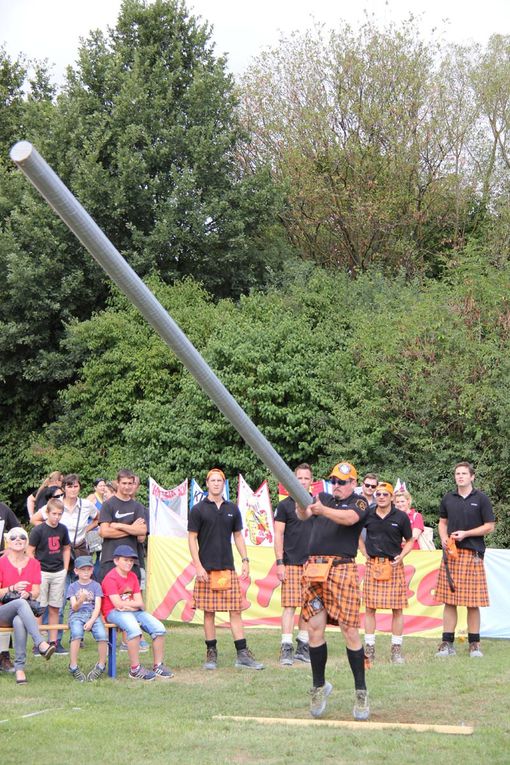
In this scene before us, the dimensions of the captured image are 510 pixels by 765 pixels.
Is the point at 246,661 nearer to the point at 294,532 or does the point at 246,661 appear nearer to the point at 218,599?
the point at 218,599

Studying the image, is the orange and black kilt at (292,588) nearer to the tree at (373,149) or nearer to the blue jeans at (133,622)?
the blue jeans at (133,622)

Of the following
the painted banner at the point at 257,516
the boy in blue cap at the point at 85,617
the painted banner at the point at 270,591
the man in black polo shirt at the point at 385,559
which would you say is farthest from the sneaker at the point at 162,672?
the painted banner at the point at 257,516

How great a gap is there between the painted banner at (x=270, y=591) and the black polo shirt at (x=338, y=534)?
4.17 m

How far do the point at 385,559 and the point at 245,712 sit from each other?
2743 millimetres

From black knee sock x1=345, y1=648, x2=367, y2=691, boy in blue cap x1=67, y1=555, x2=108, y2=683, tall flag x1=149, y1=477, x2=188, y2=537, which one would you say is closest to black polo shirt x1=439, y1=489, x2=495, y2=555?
black knee sock x1=345, y1=648, x2=367, y2=691

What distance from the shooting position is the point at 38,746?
539 centimetres

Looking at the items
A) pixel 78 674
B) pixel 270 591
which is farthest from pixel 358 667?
pixel 270 591

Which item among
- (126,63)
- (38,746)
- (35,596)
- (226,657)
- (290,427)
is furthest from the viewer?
(126,63)

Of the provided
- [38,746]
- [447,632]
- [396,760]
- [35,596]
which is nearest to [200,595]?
[35,596]

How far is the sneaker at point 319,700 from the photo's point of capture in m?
6.12

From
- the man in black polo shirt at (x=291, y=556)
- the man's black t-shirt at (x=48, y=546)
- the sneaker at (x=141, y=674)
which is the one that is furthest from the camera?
the man's black t-shirt at (x=48, y=546)

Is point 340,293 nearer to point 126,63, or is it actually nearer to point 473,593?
point 126,63

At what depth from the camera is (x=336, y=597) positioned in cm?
630

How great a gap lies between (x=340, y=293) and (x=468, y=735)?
16749 mm
